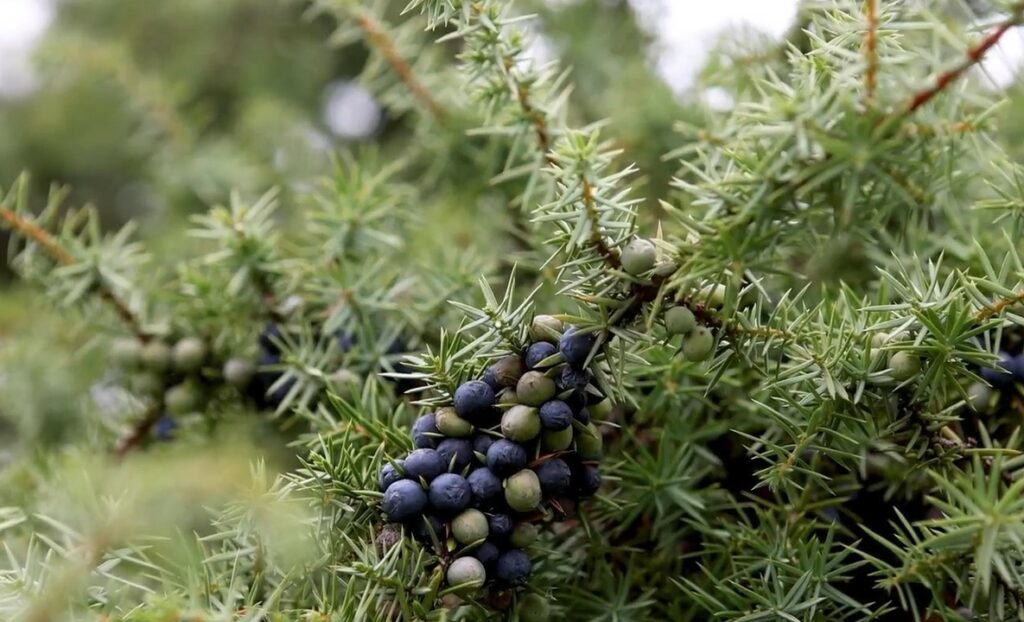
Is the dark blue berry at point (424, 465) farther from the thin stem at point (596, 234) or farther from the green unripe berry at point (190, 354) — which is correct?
the green unripe berry at point (190, 354)

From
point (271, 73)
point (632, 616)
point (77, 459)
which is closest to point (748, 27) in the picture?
point (632, 616)

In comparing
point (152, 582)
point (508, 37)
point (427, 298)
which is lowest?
point (152, 582)

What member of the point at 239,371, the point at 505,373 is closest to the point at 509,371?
the point at 505,373

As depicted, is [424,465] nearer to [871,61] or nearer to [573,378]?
[573,378]

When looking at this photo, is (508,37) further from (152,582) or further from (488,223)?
(152,582)

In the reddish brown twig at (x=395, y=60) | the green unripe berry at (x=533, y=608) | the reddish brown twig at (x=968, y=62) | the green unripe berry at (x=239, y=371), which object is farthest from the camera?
the reddish brown twig at (x=395, y=60)

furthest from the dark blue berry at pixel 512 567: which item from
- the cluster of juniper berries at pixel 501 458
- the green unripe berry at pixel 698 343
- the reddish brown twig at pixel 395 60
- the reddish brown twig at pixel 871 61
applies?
the reddish brown twig at pixel 395 60
